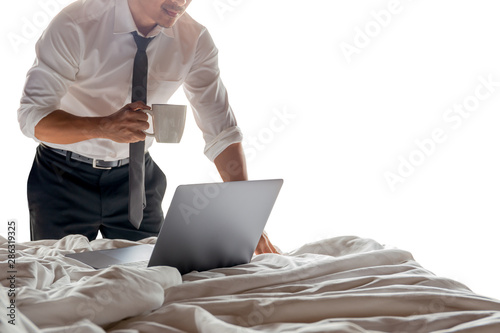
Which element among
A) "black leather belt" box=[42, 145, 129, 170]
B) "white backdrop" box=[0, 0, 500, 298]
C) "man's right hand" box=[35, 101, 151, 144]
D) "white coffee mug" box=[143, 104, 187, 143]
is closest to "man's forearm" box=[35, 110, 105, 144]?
"man's right hand" box=[35, 101, 151, 144]

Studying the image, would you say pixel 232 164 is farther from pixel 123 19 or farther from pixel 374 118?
pixel 374 118

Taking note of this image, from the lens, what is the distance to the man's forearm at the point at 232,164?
188 cm

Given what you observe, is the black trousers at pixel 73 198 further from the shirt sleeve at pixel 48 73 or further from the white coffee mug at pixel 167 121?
the white coffee mug at pixel 167 121

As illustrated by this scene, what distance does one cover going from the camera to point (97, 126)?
1.51 m

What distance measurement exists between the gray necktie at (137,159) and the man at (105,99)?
0.09m

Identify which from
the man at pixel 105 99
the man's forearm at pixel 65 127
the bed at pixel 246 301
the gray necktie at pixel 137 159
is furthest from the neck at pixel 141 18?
the bed at pixel 246 301

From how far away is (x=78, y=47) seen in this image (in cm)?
171

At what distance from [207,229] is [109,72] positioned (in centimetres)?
93

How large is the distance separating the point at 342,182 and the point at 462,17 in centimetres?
125

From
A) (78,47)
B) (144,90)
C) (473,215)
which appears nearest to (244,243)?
(144,90)

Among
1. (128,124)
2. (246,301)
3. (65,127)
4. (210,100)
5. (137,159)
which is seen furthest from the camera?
(210,100)

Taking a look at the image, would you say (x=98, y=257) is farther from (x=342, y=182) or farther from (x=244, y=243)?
(x=342, y=182)

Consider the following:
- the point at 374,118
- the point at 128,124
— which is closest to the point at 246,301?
the point at 128,124

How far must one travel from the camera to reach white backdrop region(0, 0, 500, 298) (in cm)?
320
